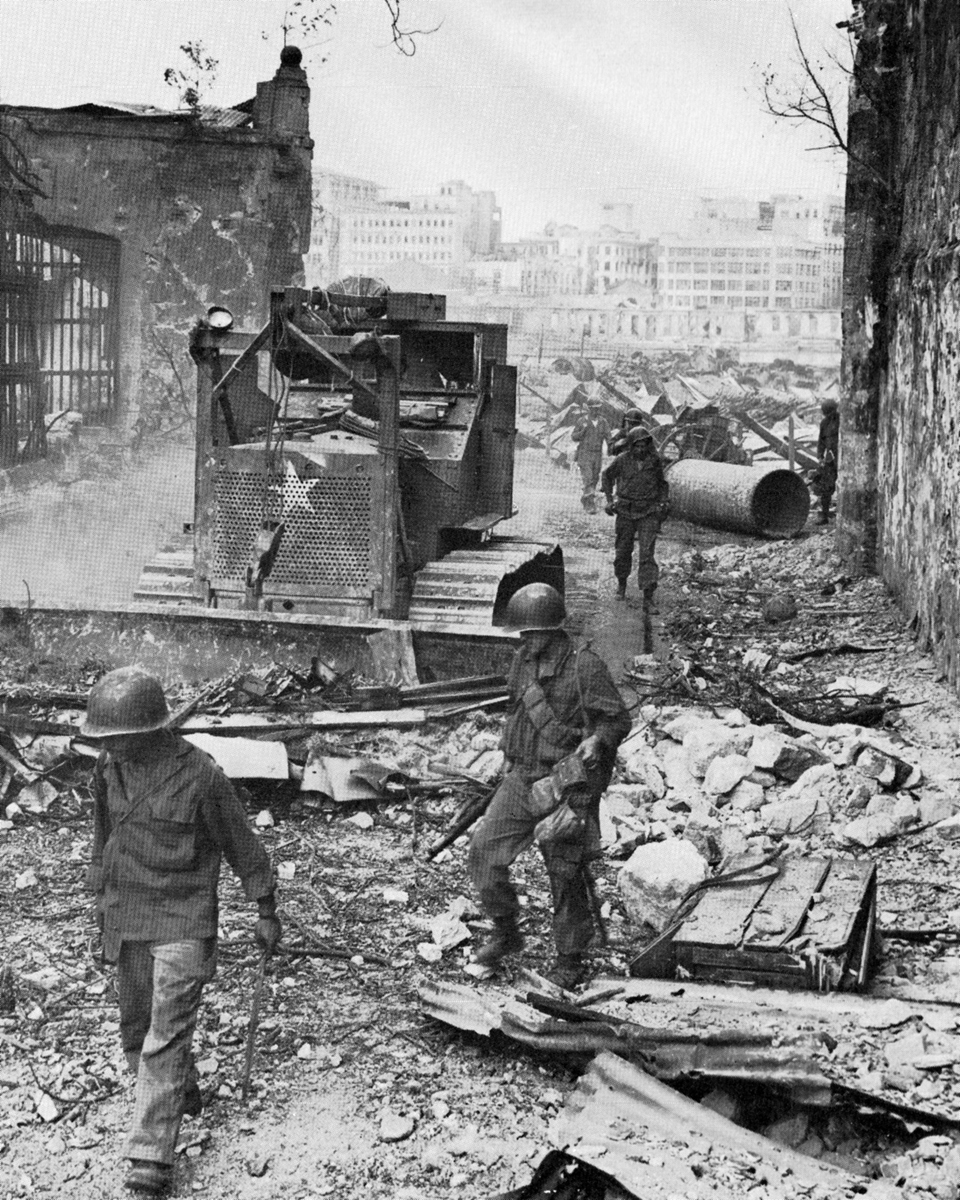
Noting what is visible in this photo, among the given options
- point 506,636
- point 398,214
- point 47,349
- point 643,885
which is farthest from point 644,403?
point 398,214

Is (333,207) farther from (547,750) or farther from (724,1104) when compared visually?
(724,1104)

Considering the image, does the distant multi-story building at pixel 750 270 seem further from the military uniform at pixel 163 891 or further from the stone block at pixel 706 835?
the military uniform at pixel 163 891

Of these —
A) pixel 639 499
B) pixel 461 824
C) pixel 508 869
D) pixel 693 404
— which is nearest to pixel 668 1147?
pixel 508 869

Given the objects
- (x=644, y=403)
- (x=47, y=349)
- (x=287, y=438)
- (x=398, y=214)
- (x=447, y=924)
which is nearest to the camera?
(x=447, y=924)

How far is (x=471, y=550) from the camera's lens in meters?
11.2

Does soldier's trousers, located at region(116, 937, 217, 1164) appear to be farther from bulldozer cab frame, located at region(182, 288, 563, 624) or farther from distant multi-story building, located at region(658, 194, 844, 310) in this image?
distant multi-story building, located at region(658, 194, 844, 310)

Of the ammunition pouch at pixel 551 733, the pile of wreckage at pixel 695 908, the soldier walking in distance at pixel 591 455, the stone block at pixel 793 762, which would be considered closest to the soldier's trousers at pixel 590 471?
the soldier walking in distance at pixel 591 455

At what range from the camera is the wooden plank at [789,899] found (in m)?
5.41

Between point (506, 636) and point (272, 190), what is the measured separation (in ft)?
37.2

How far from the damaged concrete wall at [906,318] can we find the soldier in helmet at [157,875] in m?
6.00

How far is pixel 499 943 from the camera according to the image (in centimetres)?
605

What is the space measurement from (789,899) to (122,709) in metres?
2.68

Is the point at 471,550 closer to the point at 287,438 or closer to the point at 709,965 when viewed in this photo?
the point at 287,438

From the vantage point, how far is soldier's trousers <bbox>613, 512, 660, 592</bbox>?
13.6 meters
